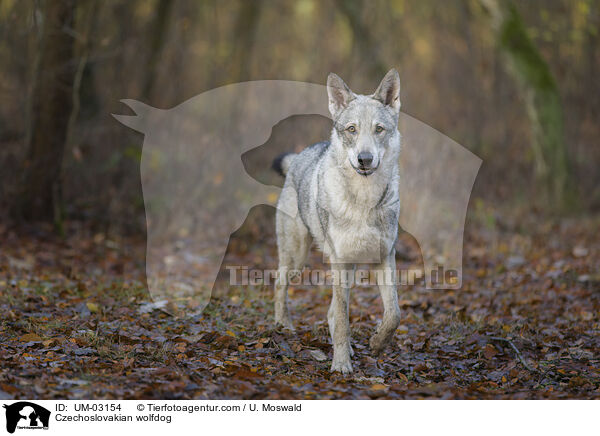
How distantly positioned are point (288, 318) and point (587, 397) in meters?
2.97

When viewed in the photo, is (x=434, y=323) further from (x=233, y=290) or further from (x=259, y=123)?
(x=259, y=123)

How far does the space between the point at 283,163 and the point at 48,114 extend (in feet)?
14.6

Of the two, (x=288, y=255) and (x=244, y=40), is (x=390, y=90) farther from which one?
(x=244, y=40)

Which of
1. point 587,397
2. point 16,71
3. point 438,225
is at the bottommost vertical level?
point 587,397

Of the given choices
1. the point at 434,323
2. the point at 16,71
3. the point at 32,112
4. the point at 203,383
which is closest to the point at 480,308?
the point at 434,323

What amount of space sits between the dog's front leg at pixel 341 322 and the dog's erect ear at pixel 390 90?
4.86 feet

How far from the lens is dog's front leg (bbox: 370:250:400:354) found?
550 cm

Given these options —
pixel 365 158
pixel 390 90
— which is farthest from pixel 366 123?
pixel 390 90

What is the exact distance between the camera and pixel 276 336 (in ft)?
19.7

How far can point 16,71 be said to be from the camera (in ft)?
35.9

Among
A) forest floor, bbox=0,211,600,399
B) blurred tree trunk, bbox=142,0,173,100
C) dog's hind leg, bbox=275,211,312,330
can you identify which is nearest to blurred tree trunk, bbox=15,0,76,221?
forest floor, bbox=0,211,600,399
